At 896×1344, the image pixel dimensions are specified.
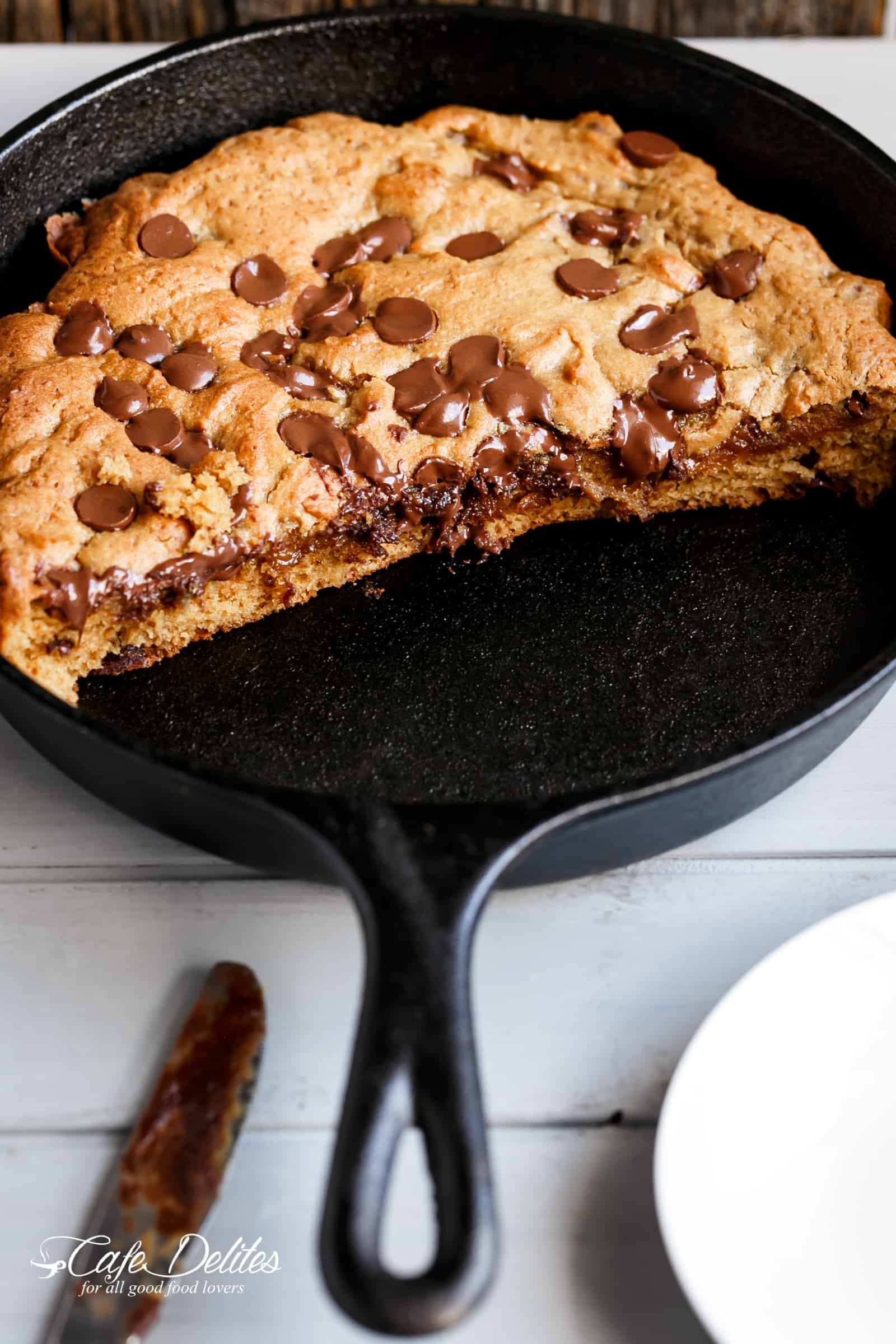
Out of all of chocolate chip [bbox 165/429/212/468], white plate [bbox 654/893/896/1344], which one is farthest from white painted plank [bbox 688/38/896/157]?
white plate [bbox 654/893/896/1344]

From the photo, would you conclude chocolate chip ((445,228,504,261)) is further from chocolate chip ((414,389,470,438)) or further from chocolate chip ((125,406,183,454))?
chocolate chip ((125,406,183,454))

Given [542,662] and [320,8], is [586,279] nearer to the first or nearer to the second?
[542,662]

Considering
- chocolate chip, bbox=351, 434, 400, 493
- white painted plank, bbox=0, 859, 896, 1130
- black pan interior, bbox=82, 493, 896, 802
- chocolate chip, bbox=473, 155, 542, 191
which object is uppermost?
chocolate chip, bbox=473, 155, 542, 191

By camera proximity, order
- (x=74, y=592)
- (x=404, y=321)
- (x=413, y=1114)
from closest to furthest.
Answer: (x=413, y=1114) → (x=74, y=592) → (x=404, y=321)

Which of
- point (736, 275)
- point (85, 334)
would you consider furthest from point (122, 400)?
point (736, 275)

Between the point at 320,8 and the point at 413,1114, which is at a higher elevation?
the point at 320,8

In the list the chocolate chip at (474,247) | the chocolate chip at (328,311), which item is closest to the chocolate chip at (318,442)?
the chocolate chip at (328,311)
